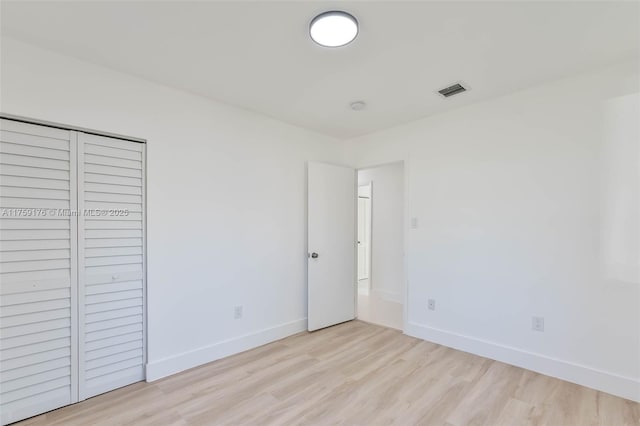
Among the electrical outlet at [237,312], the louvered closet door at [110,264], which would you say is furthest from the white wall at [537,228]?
the louvered closet door at [110,264]

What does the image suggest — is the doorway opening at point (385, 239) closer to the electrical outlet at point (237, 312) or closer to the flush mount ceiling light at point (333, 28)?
the electrical outlet at point (237, 312)

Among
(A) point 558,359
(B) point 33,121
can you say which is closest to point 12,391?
(B) point 33,121

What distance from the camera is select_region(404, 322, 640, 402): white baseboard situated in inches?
85.1

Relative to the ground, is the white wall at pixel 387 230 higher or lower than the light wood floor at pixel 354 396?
higher

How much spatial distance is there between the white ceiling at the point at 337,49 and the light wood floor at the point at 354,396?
245 cm

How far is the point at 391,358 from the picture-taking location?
2.82 m

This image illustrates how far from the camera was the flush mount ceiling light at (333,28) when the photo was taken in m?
1.68

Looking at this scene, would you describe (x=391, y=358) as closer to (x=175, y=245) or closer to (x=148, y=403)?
(x=148, y=403)

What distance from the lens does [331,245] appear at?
3.76m

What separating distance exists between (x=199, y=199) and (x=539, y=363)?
328 cm

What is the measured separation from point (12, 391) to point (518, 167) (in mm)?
4116

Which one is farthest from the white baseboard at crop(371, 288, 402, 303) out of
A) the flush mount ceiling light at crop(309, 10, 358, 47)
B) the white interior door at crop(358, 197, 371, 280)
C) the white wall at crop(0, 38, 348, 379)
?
the flush mount ceiling light at crop(309, 10, 358, 47)

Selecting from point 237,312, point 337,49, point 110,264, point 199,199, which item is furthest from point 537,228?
point 110,264

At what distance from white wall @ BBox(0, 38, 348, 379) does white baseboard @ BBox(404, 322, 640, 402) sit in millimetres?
1545
